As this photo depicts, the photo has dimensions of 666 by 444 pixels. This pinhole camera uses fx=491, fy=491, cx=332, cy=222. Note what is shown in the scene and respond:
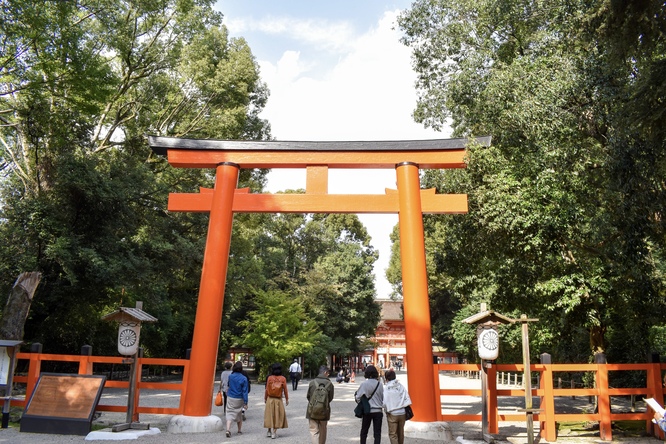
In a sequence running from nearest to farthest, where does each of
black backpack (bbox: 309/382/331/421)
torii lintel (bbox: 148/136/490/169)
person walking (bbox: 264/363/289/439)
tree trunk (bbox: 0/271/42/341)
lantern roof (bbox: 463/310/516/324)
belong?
black backpack (bbox: 309/382/331/421), person walking (bbox: 264/363/289/439), lantern roof (bbox: 463/310/516/324), torii lintel (bbox: 148/136/490/169), tree trunk (bbox: 0/271/42/341)

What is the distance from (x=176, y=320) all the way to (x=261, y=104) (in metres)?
11.3

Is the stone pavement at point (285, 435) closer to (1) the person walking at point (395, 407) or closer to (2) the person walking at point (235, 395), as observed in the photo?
(2) the person walking at point (235, 395)

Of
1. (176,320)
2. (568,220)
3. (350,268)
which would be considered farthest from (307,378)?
(568,220)

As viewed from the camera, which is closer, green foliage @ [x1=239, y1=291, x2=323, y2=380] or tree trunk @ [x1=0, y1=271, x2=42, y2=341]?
tree trunk @ [x1=0, y1=271, x2=42, y2=341]

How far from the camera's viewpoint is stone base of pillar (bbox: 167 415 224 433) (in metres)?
8.49

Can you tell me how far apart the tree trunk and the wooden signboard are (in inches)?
159

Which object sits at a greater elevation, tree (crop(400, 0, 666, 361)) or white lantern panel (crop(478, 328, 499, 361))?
tree (crop(400, 0, 666, 361))

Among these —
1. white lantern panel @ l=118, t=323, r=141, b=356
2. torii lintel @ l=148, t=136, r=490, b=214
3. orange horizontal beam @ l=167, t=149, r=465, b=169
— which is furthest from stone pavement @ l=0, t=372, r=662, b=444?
orange horizontal beam @ l=167, t=149, r=465, b=169

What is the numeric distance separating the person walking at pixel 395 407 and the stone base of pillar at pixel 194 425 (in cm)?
362

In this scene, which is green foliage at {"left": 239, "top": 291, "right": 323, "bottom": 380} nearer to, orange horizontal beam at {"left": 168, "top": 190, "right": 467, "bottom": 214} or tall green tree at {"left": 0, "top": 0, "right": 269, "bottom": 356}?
tall green tree at {"left": 0, "top": 0, "right": 269, "bottom": 356}

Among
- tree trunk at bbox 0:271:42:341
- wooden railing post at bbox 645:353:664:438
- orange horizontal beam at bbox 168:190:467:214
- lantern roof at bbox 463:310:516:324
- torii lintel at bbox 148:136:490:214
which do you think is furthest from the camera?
tree trunk at bbox 0:271:42:341

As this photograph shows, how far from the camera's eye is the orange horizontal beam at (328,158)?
1002 centimetres

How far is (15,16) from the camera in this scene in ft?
27.6

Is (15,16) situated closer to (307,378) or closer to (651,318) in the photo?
(651,318)
